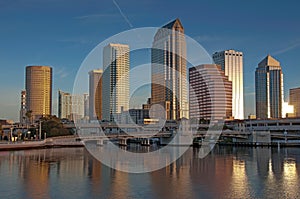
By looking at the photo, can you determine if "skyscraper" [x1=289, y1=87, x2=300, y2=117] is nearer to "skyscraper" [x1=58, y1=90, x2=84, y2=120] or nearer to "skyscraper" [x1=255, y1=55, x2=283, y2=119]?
"skyscraper" [x1=255, y1=55, x2=283, y2=119]

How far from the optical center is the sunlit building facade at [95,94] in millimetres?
68188

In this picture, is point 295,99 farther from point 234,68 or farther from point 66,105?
point 66,105

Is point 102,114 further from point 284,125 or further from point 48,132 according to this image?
point 284,125

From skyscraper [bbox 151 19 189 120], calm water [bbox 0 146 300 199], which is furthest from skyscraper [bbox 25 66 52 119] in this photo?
calm water [bbox 0 146 300 199]

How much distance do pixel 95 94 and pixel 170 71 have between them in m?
13.5

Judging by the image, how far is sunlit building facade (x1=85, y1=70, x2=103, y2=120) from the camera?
224ft

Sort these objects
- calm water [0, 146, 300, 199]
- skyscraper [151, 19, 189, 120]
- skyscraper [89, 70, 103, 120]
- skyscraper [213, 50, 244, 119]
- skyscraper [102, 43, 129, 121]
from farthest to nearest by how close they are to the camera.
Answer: skyscraper [213, 50, 244, 119]
skyscraper [89, 70, 103, 120]
skyscraper [151, 19, 189, 120]
skyscraper [102, 43, 129, 121]
calm water [0, 146, 300, 199]

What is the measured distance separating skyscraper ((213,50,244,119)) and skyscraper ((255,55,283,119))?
5127mm

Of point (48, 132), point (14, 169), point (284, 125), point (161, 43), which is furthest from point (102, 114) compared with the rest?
point (14, 169)

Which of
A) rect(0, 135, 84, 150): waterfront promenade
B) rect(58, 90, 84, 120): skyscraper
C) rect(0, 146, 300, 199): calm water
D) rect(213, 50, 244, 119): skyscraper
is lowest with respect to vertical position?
rect(0, 146, 300, 199): calm water

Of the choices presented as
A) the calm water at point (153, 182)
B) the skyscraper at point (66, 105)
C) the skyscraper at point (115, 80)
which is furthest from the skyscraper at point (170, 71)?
the calm water at point (153, 182)

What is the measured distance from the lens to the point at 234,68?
93688mm

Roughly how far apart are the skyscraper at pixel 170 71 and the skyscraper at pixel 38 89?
2748cm

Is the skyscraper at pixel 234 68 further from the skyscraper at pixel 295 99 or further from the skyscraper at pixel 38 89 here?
the skyscraper at pixel 38 89
